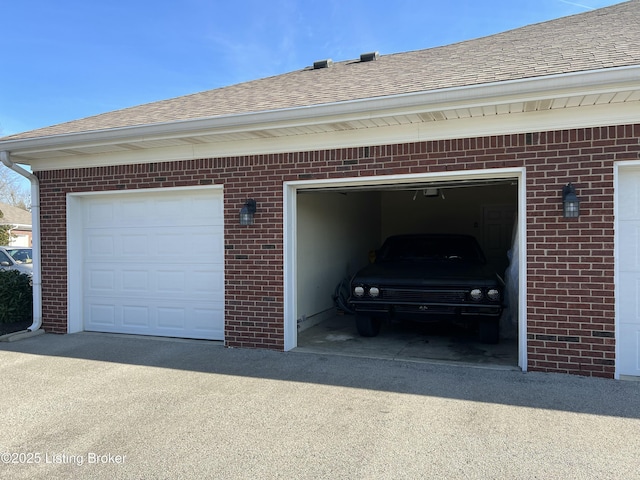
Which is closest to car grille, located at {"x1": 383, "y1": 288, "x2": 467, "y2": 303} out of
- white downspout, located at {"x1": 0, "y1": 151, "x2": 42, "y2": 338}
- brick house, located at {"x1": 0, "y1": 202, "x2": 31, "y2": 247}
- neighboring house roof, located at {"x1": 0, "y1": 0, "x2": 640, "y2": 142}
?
neighboring house roof, located at {"x1": 0, "y1": 0, "x2": 640, "y2": 142}

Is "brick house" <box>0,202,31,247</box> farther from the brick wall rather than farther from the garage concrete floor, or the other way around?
the garage concrete floor

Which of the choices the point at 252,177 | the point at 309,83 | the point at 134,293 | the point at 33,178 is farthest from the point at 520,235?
the point at 33,178

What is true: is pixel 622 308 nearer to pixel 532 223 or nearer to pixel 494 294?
pixel 532 223

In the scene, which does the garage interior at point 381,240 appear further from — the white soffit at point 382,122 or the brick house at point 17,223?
the brick house at point 17,223

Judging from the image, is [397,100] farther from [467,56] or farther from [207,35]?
[207,35]

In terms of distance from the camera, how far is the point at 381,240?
41.8 feet

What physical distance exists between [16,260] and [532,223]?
40.9 ft

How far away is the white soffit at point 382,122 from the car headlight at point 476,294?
82.2 inches

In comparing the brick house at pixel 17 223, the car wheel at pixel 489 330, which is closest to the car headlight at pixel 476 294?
the car wheel at pixel 489 330

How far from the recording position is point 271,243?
6.20 metres

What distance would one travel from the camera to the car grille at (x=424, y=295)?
621cm

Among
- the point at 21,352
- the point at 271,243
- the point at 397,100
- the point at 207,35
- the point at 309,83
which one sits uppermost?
the point at 207,35

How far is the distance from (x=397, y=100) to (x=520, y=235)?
2.09 meters

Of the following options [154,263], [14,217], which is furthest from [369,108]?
[14,217]
